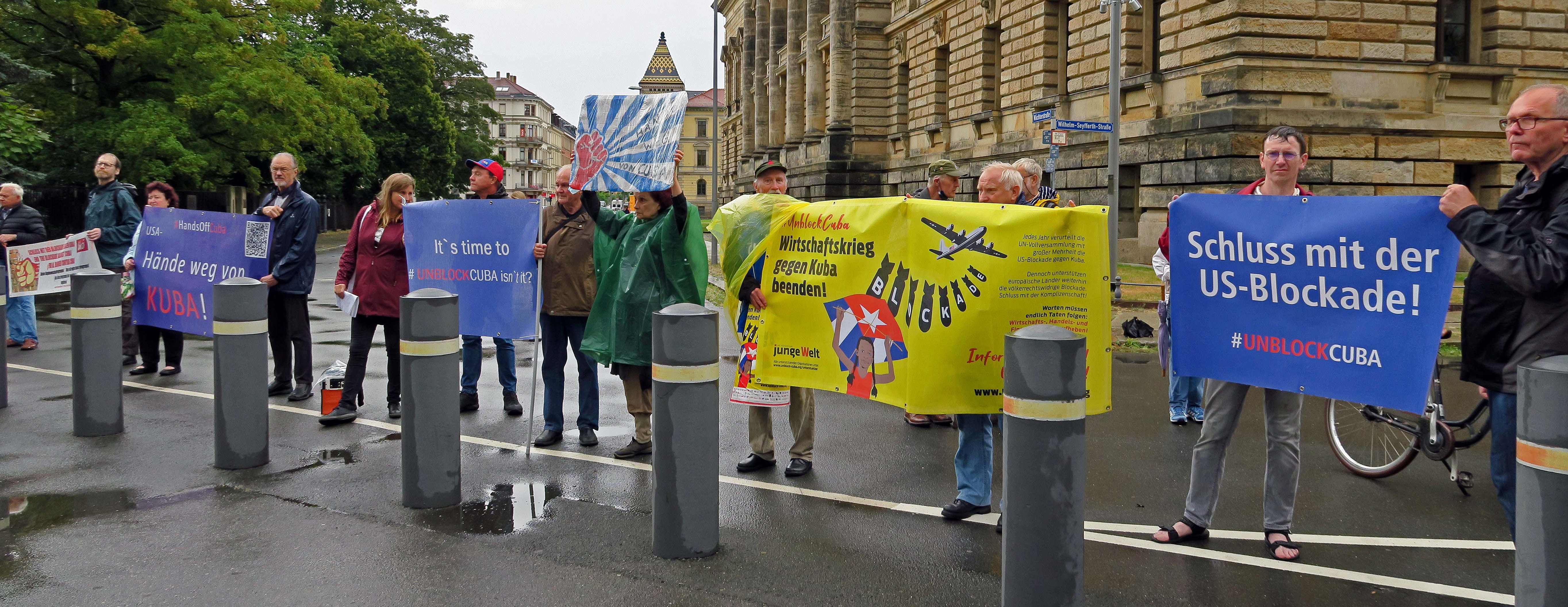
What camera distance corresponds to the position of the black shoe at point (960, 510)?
5477mm

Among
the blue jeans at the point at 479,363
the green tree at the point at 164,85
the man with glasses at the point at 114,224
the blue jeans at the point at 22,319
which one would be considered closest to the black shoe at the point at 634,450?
the blue jeans at the point at 479,363

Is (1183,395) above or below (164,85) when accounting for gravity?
below

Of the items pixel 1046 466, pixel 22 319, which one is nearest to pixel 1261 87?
pixel 1046 466

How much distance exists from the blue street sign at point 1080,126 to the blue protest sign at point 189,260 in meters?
11.8

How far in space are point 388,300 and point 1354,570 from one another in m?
6.58

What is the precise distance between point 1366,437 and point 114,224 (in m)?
11.5

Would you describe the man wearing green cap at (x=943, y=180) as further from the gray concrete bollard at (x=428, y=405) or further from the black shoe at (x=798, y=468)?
the gray concrete bollard at (x=428, y=405)

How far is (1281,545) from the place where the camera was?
4.88 m

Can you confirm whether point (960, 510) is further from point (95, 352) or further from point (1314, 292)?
point (95, 352)

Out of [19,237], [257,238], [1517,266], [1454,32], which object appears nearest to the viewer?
[1517,266]

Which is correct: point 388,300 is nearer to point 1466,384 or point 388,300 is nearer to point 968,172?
point 1466,384

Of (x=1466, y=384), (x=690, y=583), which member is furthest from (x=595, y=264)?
(x=1466, y=384)

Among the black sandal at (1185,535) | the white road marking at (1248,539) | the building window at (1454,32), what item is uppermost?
the building window at (1454,32)

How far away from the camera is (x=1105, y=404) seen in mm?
5137
